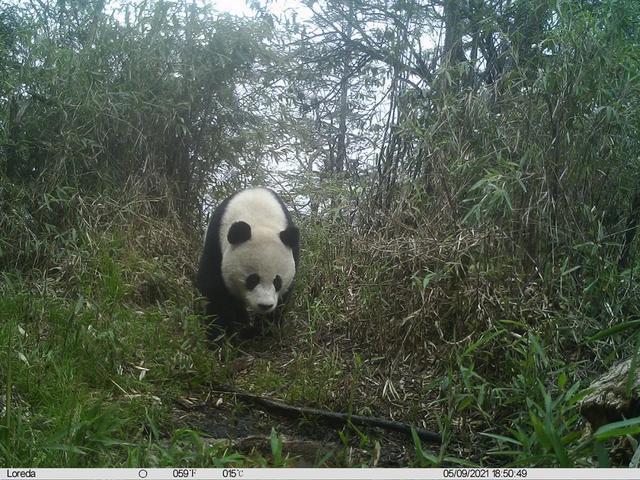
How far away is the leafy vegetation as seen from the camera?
187 cm

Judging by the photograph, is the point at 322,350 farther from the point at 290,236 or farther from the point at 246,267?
the point at 290,236

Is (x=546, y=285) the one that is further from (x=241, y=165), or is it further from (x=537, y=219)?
(x=241, y=165)

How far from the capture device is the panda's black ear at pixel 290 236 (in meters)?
3.06

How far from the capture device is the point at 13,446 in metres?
1.52

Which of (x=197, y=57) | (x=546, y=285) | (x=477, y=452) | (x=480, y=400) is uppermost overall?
(x=197, y=57)

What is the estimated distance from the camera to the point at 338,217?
323cm

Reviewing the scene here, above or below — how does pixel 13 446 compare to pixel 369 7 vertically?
below

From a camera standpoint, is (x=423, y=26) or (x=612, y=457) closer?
(x=612, y=457)

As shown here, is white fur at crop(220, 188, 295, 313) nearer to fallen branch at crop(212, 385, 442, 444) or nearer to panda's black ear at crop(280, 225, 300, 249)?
panda's black ear at crop(280, 225, 300, 249)

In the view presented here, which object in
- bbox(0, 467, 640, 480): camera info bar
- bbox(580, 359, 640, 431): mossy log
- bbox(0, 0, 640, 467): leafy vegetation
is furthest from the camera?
bbox(0, 0, 640, 467): leafy vegetation

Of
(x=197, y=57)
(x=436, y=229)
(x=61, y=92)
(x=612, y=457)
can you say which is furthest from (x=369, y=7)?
(x=612, y=457)

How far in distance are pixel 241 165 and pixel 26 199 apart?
1.20 m

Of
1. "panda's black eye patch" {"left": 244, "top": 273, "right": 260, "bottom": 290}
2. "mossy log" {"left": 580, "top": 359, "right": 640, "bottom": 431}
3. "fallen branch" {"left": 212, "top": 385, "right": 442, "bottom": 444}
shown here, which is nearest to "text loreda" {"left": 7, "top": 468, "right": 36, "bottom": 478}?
"fallen branch" {"left": 212, "top": 385, "right": 442, "bottom": 444}

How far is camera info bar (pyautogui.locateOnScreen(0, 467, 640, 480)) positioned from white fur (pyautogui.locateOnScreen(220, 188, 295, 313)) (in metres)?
1.41
